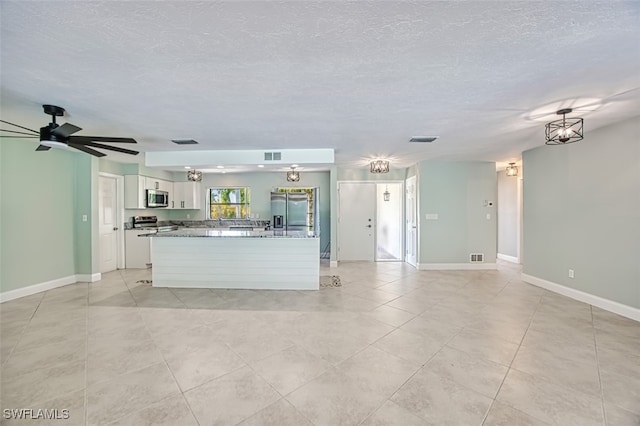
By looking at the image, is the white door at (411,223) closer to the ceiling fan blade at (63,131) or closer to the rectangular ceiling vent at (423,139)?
the rectangular ceiling vent at (423,139)

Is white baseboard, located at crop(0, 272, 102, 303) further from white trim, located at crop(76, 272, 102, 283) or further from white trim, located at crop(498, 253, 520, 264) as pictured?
white trim, located at crop(498, 253, 520, 264)

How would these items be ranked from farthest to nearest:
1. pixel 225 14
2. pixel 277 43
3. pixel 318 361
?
pixel 318 361, pixel 277 43, pixel 225 14

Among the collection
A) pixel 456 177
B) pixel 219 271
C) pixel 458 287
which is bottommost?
pixel 458 287

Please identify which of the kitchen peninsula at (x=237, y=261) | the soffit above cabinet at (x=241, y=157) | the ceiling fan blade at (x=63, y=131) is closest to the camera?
the ceiling fan blade at (x=63, y=131)

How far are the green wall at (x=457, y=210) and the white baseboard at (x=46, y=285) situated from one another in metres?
6.85

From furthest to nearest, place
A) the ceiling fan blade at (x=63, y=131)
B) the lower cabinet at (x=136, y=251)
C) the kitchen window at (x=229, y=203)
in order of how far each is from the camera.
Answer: the kitchen window at (x=229, y=203) → the lower cabinet at (x=136, y=251) → the ceiling fan blade at (x=63, y=131)

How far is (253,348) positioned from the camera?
2584 mm

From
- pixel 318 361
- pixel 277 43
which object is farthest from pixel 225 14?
pixel 318 361

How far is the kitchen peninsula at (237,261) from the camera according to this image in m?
4.56

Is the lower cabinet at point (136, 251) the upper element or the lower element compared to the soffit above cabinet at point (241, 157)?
lower

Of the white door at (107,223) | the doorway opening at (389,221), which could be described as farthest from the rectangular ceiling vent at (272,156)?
the white door at (107,223)

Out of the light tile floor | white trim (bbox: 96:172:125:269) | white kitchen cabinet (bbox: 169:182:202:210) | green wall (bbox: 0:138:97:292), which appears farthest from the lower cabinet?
the light tile floor

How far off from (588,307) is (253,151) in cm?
569

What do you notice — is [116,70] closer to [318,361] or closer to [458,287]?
[318,361]
